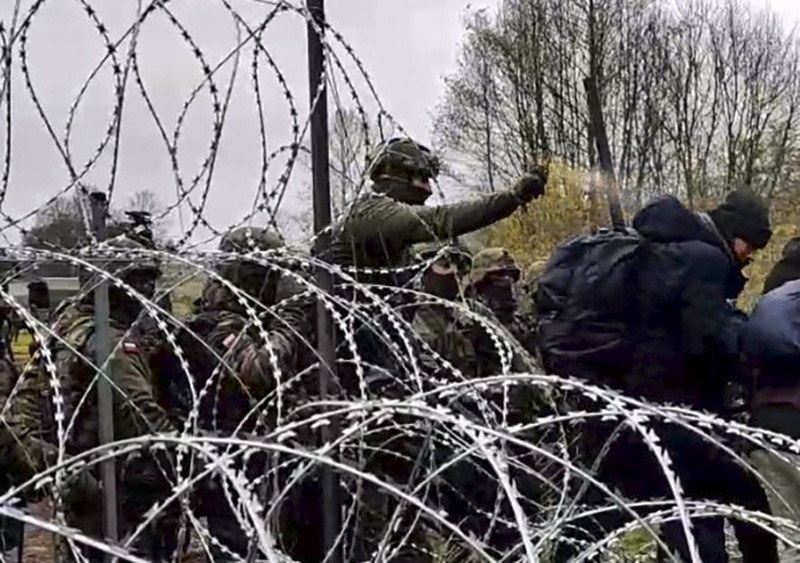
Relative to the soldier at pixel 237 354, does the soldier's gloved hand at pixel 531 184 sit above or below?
above

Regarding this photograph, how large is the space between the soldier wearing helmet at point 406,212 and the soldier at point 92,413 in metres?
0.72

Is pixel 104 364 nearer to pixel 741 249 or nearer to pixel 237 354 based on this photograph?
pixel 237 354

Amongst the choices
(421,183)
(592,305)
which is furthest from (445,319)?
(592,305)

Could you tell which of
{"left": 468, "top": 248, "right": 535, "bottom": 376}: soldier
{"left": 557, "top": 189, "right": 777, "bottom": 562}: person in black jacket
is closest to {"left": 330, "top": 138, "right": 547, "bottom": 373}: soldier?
{"left": 557, "top": 189, "right": 777, "bottom": 562}: person in black jacket

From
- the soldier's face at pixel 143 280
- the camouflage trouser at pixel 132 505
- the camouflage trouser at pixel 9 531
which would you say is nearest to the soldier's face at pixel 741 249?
the soldier's face at pixel 143 280

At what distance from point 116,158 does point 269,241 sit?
1.57 m

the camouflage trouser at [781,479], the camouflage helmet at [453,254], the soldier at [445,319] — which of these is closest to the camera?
the camouflage trouser at [781,479]

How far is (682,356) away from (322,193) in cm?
172

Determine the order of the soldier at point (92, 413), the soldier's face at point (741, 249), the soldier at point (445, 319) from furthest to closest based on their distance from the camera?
the soldier at point (445, 319), the soldier's face at point (741, 249), the soldier at point (92, 413)

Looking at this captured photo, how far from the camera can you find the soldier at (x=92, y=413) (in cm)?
424

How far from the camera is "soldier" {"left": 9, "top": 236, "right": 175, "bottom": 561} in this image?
424cm

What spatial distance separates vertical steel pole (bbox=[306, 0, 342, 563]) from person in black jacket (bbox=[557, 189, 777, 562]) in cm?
130

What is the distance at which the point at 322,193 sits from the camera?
330cm

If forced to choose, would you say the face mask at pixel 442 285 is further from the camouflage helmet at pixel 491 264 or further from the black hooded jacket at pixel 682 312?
the black hooded jacket at pixel 682 312
